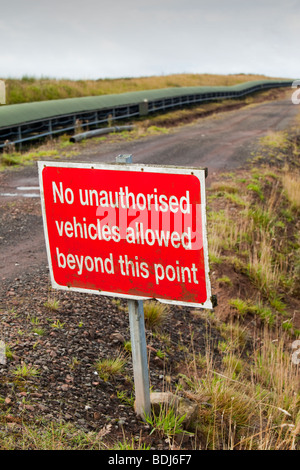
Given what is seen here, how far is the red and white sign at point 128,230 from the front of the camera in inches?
141

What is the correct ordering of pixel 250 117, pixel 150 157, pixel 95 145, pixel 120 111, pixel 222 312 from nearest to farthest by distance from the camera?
pixel 222 312
pixel 150 157
pixel 95 145
pixel 120 111
pixel 250 117

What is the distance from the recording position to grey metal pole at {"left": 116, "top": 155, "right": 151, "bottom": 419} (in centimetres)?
398

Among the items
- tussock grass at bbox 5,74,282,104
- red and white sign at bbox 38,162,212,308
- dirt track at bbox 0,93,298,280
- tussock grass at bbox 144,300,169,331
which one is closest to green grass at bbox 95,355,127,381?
red and white sign at bbox 38,162,212,308

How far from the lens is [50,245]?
4.10 m

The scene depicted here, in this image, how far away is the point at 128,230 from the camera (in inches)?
148

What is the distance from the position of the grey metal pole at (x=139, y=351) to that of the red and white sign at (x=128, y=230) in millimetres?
174

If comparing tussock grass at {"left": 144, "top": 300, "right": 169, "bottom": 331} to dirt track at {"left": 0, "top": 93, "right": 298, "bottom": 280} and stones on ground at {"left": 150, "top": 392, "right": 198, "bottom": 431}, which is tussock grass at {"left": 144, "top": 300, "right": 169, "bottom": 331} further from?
stones on ground at {"left": 150, "top": 392, "right": 198, "bottom": 431}

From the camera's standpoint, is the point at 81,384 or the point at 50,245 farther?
the point at 81,384

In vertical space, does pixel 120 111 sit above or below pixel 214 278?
above

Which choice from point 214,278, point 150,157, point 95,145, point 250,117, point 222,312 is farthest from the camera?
point 250,117
